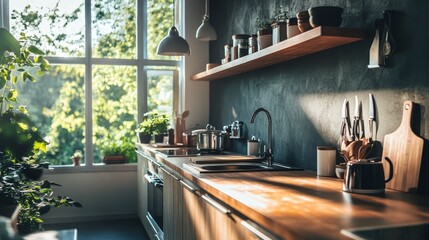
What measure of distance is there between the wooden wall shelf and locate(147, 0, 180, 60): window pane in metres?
1.85

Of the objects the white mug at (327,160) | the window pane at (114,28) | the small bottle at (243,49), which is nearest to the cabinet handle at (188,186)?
the white mug at (327,160)

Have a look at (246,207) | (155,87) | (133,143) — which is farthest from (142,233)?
(246,207)

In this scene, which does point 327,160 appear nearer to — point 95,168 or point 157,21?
point 95,168

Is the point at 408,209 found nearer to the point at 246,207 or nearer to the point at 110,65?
the point at 246,207

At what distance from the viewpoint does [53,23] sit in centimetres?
482

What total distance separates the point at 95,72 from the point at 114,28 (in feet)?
1.74

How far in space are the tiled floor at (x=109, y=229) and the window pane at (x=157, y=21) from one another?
6.12ft

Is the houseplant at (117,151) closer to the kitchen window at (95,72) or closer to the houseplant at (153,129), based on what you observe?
the kitchen window at (95,72)

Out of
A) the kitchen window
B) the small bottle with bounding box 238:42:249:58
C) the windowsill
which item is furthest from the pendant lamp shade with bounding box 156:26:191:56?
the windowsill

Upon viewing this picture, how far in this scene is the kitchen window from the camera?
482 cm

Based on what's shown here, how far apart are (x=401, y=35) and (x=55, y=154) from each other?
3944 millimetres

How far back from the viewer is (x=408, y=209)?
1497 millimetres

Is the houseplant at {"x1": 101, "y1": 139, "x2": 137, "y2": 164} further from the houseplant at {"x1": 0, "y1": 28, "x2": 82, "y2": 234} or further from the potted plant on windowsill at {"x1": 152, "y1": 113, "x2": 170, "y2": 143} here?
the houseplant at {"x1": 0, "y1": 28, "x2": 82, "y2": 234}

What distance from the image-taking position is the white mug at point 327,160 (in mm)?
2316
